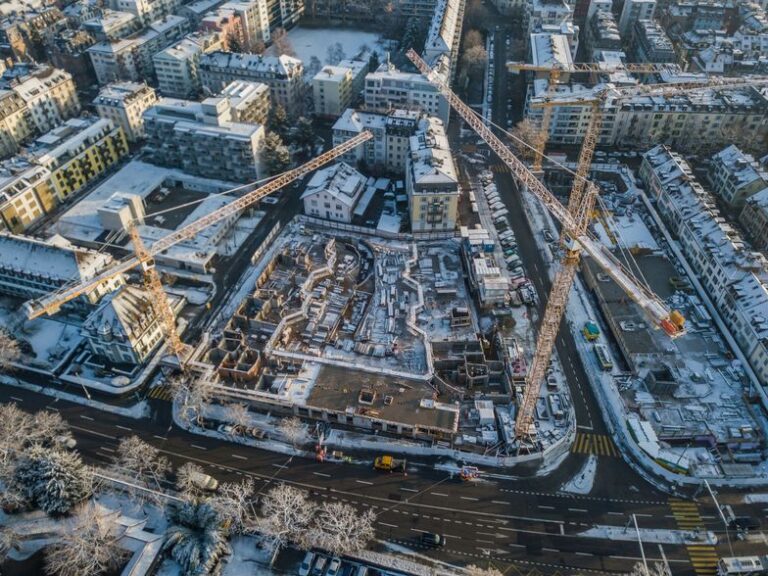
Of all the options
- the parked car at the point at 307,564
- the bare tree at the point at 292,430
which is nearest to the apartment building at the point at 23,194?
the bare tree at the point at 292,430

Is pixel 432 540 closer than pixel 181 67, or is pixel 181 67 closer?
pixel 432 540

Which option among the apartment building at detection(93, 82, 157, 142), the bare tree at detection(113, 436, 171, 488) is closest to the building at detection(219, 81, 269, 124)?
the apartment building at detection(93, 82, 157, 142)

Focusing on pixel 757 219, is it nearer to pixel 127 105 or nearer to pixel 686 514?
pixel 686 514

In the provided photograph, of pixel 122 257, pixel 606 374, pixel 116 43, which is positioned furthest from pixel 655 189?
pixel 116 43

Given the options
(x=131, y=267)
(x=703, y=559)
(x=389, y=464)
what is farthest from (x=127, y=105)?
(x=703, y=559)

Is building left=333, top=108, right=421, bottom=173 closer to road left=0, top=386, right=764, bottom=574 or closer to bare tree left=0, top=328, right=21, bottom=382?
road left=0, top=386, right=764, bottom=574

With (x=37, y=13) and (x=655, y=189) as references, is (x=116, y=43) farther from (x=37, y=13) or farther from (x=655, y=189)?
(x=655, y=189)
